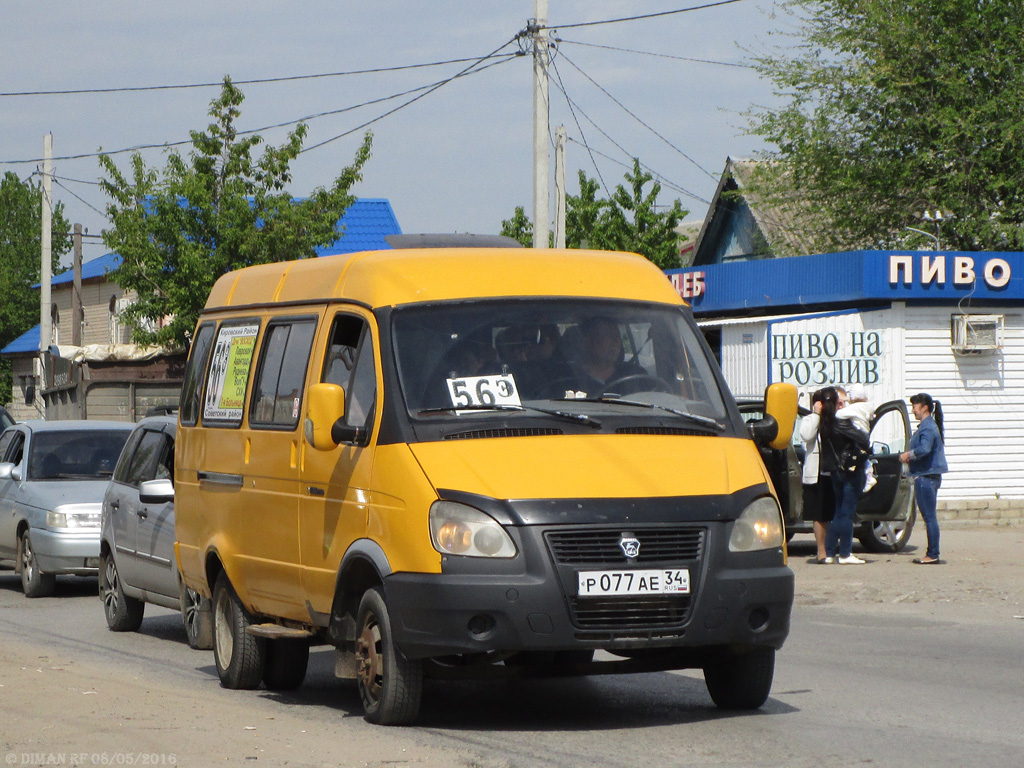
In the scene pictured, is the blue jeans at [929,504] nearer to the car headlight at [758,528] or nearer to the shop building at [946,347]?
the shop building at [946,347]

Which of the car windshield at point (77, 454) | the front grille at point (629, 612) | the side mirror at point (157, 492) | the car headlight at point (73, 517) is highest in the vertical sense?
the car windshield at point (77, 454)

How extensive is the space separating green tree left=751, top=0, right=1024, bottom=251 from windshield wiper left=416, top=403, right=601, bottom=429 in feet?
79.2

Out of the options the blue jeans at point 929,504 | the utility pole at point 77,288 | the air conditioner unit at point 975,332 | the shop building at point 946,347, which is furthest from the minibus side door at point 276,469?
the utility pole at point 77,288

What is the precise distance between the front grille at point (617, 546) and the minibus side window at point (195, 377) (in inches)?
144

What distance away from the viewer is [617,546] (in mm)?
6926

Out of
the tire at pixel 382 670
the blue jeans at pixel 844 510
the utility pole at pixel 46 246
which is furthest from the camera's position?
the utility pole at pixel 46 246

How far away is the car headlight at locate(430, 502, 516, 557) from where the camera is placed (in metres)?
6.85

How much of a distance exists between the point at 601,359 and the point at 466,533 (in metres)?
1.40

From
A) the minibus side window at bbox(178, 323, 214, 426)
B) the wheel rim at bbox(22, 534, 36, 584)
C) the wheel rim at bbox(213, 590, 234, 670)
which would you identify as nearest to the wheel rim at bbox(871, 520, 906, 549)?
the wheel rim at bbox(22, 534, 36, 584)

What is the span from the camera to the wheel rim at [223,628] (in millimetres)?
9172

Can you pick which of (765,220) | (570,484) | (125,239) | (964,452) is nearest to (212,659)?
(570,484)

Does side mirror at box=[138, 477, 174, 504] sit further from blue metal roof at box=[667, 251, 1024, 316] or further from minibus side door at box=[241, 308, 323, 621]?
blue metal roof at box=[667, 251, 1024, 316]

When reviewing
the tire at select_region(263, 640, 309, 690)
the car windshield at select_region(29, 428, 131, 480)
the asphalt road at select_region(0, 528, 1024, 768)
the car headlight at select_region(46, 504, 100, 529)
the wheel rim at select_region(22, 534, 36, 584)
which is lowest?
the asphalt road at select_region(0, 528, 1024, 768)

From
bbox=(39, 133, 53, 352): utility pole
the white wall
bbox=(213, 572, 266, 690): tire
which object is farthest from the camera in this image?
bbox=(39, 133, 53, 352): utility pole
